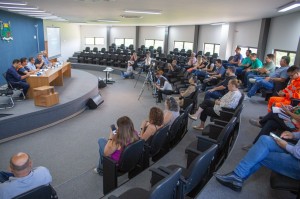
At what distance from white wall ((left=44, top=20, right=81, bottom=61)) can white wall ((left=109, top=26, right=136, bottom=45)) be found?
2953mm

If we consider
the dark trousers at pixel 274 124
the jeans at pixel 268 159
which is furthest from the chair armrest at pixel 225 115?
the jeans at pixel 268 159

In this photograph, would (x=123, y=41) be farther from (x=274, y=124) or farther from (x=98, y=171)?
(x=274, y=124)

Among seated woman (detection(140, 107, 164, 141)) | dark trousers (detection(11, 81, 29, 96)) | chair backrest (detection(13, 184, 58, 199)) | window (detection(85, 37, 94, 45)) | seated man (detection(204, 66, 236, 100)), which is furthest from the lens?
window (detection(85, 37, 94, 45))

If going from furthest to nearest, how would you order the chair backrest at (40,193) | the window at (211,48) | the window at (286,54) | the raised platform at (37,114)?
the window at (211,48)
the window at (286,54)
the raised platform at (37,114)
the chair backrest at (40,193)

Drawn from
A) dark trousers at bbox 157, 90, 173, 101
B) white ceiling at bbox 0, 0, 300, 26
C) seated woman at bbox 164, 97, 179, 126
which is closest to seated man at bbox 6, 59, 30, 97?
white ceiling at bbox 0, 0, 300, 26

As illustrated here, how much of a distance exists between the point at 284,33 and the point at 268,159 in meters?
7.64

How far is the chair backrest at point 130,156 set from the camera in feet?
8.71

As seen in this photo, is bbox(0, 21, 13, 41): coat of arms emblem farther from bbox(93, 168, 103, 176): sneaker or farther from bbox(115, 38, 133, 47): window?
bbox(115, 38, 133, 47): window

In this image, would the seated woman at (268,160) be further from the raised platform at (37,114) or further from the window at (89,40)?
the window at (89,40)

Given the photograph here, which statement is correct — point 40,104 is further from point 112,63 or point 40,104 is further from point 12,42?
point 112,63

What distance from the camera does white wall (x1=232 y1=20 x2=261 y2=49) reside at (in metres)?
10.5

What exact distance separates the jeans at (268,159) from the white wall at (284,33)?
6540 mm

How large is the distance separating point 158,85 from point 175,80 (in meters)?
1.55

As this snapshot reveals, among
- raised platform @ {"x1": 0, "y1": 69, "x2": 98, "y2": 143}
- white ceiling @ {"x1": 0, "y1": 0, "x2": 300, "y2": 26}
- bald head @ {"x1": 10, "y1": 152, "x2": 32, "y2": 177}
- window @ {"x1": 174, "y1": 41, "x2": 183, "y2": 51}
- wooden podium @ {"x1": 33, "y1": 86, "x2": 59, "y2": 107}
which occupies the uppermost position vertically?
white ceiling @ {"x1": 0, "y1": 0, "x2": 300, "y2": 26}
